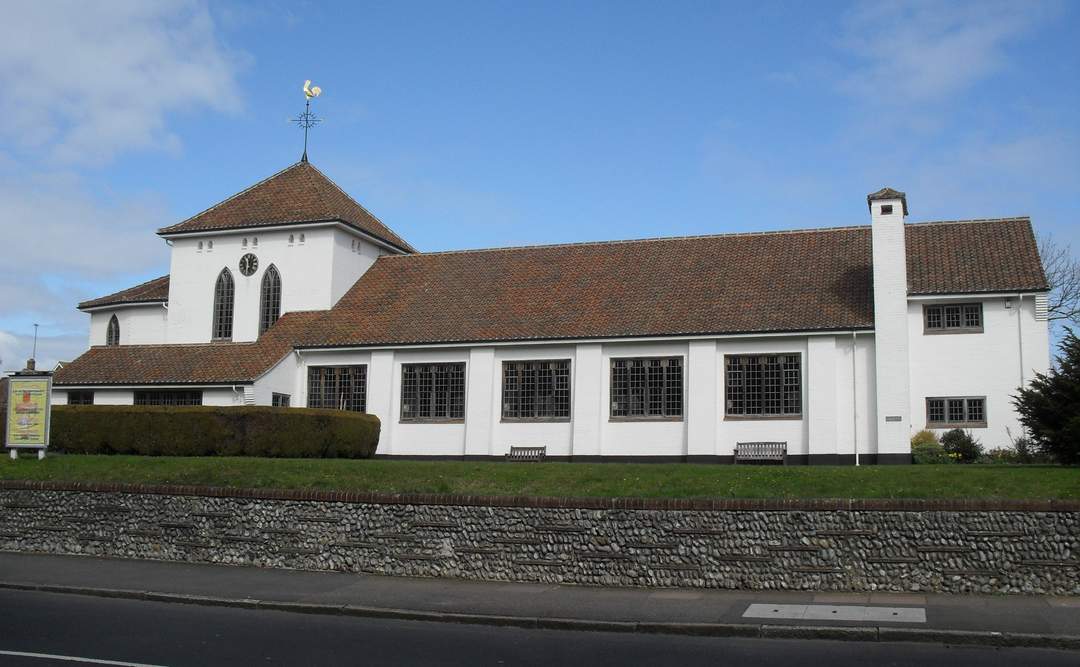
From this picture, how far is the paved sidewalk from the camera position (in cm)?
1345

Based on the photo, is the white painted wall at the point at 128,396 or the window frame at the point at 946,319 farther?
the white painted wall at the point at 128,396

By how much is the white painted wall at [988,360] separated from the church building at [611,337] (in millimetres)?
53

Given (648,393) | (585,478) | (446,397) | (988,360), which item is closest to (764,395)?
(648,393)

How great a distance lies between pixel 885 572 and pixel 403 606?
7.15 m

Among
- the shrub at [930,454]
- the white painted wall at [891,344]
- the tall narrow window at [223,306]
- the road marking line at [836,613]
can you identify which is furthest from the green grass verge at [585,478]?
the tall narrow window at [223,306]

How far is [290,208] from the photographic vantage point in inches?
1575

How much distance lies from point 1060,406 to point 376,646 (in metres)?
14.7

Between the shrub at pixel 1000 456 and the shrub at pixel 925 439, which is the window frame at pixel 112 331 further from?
the shrub at pixel 1000 456

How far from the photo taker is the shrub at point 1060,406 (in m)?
20.9

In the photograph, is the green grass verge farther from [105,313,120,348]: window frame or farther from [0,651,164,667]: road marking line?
[105,313,120,348]: window frame

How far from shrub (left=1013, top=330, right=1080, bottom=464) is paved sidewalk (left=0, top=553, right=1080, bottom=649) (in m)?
6.77

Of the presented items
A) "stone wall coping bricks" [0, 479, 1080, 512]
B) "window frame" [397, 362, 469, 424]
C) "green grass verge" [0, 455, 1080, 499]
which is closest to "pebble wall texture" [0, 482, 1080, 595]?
"stone wall coping bricks" [0, 479, 1080, 512]

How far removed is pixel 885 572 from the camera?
52.9ft

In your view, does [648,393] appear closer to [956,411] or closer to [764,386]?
[764,386]
